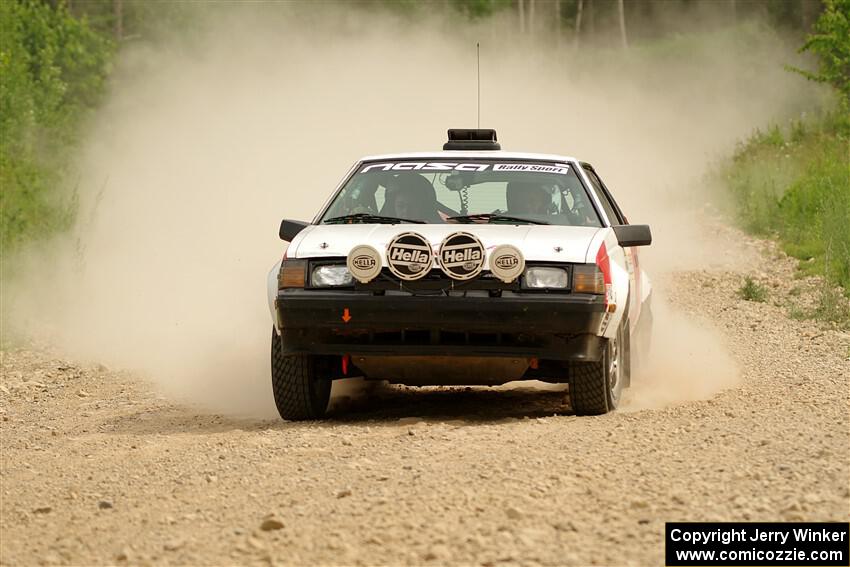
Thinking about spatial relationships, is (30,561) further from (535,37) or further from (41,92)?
(535,37)

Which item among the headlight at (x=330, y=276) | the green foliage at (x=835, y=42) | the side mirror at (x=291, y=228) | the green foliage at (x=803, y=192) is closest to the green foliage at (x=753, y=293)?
the green foliage at (x=803, y=192)

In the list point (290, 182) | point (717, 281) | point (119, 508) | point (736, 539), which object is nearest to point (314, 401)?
point (119, 508)

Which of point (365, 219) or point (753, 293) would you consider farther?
point (753, 293)

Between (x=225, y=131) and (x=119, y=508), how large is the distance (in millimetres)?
26800

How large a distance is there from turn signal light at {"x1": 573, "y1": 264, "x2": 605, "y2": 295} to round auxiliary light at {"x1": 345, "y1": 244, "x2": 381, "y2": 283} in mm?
1054

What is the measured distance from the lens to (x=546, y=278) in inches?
313

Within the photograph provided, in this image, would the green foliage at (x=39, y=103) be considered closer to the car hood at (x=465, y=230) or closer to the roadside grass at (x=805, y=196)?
the roadside grass at (x=805, y=196)

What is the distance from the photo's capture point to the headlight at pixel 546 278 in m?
7.92

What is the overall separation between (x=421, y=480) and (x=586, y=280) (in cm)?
203

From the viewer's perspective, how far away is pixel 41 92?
2962 centimetres

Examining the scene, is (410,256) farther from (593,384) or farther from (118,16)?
(118,16)

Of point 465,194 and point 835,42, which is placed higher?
point 835,42

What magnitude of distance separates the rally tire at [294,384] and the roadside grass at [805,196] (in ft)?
19.9

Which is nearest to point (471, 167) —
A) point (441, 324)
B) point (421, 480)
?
point (441, 324)
